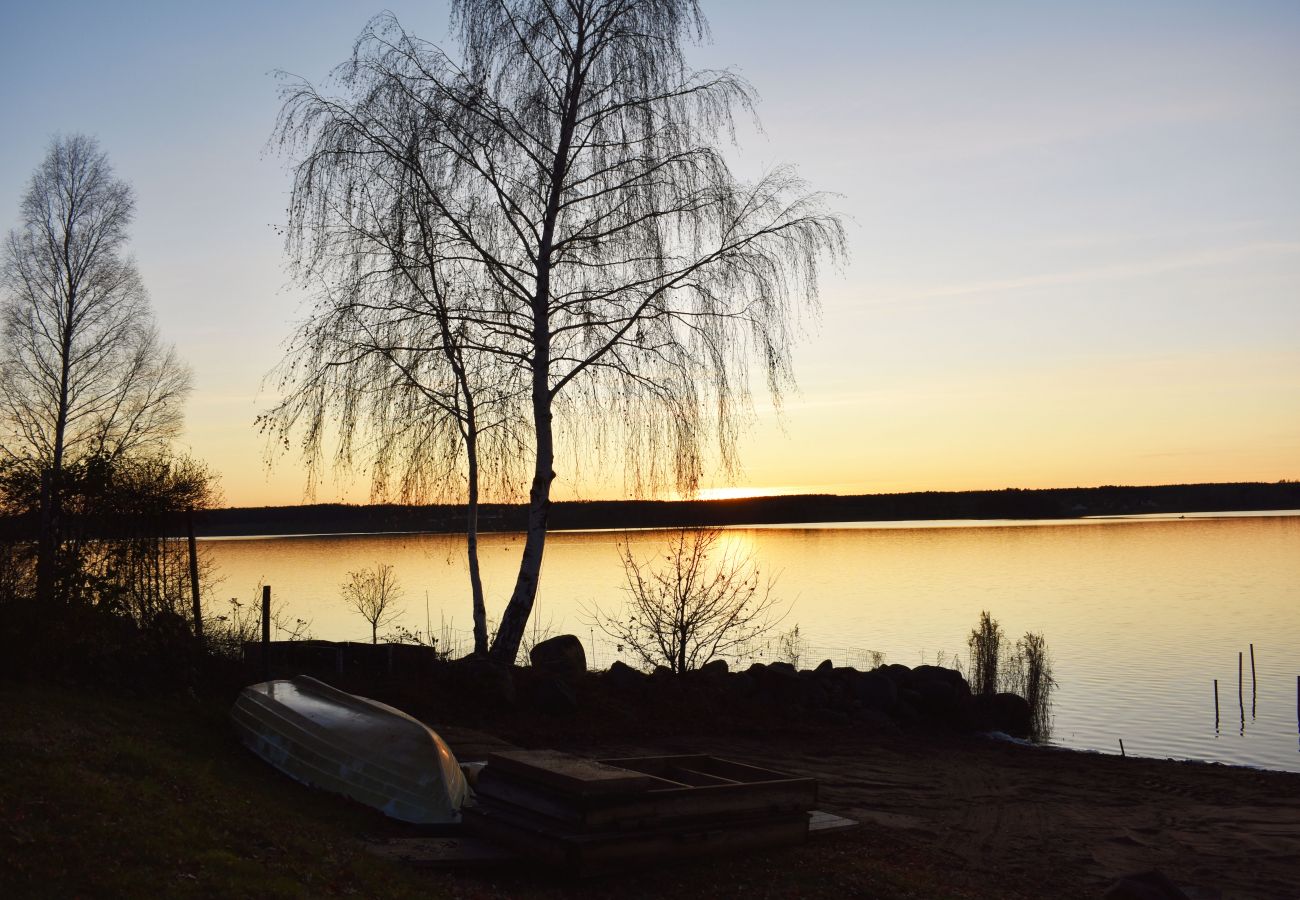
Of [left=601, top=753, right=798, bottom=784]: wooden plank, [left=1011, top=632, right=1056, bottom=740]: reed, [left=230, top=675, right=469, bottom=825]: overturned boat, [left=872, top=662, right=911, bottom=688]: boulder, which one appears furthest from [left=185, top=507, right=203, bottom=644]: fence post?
[left=1011, top=632, right=1056, bottom=740]: reed

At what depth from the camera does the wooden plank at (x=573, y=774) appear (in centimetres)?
808

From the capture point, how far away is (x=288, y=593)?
45812mm

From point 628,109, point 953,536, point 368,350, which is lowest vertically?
point 953,536

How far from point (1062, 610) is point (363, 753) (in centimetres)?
3675

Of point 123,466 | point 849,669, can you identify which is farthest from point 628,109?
point 849,669

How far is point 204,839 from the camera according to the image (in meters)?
7.06

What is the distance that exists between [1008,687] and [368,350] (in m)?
15.4

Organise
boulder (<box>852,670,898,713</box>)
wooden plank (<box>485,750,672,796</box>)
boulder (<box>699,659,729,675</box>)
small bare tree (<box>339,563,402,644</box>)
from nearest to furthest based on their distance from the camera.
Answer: wooden plank (<box>485,750,672,796</box>)
boulder (<box>699,659,729,675</box>)
boulder (<box>852,670,898,713</box>)
small bare tree (<box>339,563,402,644</box>)

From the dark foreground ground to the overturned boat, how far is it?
0.61 feet

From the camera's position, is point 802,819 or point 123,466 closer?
point 802,819

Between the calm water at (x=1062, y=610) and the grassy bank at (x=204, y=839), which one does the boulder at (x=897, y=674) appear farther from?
A: the grassy bank at (x=204, y=839)

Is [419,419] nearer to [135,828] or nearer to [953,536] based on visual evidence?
[135,828]

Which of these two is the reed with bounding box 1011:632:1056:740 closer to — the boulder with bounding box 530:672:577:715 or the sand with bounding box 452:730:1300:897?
the sand with bounding box 452:730:1300:897

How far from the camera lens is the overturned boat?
30.4 ft
